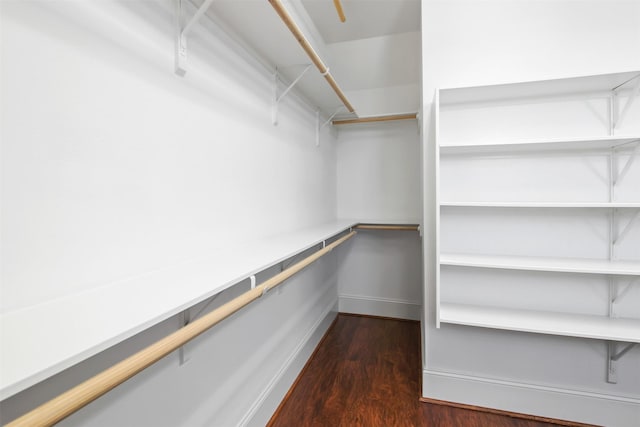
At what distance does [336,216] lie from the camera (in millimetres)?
3029

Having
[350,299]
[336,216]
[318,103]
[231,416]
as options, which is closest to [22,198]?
[231,416]

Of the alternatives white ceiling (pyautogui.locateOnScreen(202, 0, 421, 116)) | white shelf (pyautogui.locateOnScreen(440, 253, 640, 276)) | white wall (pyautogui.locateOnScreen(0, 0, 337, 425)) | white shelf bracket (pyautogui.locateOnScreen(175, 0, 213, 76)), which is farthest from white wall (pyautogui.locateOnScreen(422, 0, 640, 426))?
white shelf bracket (pyautogui.locateOnScreen(175, 0, 213, 76))

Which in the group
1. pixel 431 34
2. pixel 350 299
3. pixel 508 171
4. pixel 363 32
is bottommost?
pixel 350 299

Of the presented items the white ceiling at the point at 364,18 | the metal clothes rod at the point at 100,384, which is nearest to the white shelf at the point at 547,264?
the metal clothes rod at the point at 100,384

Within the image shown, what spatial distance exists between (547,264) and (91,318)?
6.01 ft

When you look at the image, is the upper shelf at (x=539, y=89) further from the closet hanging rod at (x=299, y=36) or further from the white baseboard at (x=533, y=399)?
the white baseboard at (x=533, y=399)

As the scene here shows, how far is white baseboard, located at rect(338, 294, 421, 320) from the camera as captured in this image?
285 cm

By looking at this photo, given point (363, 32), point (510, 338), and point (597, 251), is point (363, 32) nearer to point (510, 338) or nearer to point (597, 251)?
point (597, 251)

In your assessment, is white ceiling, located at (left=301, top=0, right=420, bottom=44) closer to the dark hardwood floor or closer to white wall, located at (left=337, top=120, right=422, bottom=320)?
white wall, located at (left=337, top=120, right=422, bottom=320)

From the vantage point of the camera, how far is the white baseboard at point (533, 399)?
1.53 metres

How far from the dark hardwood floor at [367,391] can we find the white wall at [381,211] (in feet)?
1.50

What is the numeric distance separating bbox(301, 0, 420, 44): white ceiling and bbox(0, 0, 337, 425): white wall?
1156mm

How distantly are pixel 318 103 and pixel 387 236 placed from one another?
1.46m

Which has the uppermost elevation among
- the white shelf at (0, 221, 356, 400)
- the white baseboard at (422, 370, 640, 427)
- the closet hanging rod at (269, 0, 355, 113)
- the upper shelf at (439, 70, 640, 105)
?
the closet hanging rod at (269, 0, 355, 113)
